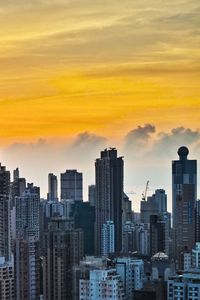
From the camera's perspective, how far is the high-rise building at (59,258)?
1087 centimetres

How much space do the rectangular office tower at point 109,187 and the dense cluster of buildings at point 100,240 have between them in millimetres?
20

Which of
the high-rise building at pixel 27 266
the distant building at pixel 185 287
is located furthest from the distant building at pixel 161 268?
the high-rise building at pixel 27 266

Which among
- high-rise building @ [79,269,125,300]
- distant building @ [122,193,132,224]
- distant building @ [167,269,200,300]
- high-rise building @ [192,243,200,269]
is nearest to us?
distant building @ [167,269,200,300]

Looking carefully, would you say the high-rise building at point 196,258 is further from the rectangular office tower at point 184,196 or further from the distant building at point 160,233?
the rectangular office tower at point 184,196

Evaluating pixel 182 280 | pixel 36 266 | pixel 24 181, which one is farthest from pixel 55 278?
pixel 24 181

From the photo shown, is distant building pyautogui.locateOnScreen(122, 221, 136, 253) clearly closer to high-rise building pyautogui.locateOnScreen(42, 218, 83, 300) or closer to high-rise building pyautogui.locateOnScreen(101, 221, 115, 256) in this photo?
high-rise building pyautogui.locateOnScreen(101, 221, 115, 256)

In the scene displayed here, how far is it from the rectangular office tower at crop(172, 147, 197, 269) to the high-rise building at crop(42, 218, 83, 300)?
10.2ft

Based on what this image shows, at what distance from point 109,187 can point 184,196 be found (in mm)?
2078

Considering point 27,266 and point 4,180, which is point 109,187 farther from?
point 27,266

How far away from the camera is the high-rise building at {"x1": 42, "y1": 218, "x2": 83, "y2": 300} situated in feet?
35.7

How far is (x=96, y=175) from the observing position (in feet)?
63.3

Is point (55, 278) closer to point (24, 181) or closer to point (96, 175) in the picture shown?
point (24, 181)

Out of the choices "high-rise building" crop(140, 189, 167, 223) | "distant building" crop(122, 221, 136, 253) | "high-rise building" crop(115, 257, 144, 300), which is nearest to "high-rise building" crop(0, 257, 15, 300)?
"high-rise building" crop(115, 257, 144, 300)

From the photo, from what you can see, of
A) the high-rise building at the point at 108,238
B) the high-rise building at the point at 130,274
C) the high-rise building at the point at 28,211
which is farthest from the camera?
the high-rise building at the point at 108,238
